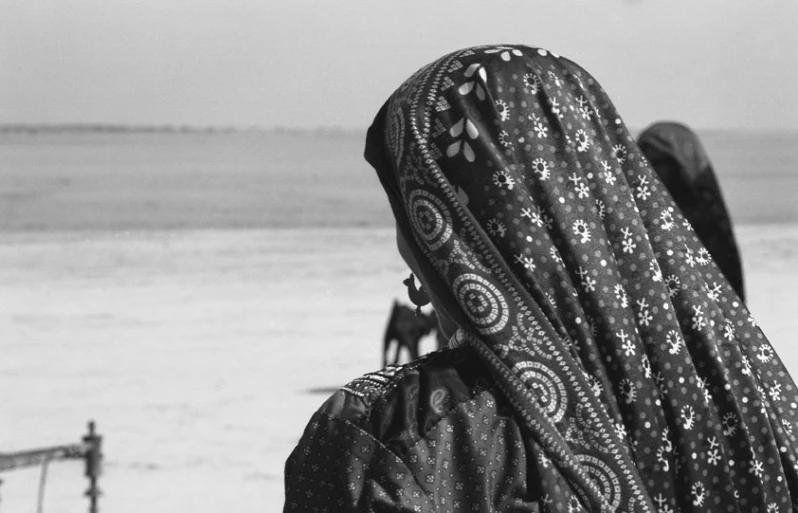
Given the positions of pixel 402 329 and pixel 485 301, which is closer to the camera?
pixel 485 301

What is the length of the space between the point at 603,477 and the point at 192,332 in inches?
403

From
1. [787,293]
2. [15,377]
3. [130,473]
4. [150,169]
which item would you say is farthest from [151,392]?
[150,169]

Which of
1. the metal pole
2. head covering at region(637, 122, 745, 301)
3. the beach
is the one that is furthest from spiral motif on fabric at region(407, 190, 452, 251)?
the beach

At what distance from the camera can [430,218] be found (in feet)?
4.96

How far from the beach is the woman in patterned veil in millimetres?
4762

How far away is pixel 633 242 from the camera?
1.57m

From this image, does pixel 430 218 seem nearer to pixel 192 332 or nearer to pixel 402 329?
pixel 402 329

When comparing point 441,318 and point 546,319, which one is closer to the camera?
point 546,319

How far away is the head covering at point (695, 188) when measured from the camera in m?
4.95

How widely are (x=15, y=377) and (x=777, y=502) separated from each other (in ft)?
28.2

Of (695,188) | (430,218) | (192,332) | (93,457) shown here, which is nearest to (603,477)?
(430,218)

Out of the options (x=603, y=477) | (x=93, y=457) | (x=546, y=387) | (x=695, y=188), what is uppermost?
(x=695, y=188)

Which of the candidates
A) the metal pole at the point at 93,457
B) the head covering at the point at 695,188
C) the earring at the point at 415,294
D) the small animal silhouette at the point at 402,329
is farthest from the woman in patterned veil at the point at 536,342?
the small animal silhouette at the point at 402,329

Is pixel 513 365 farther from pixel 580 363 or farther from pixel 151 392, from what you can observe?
pixel 151 392
